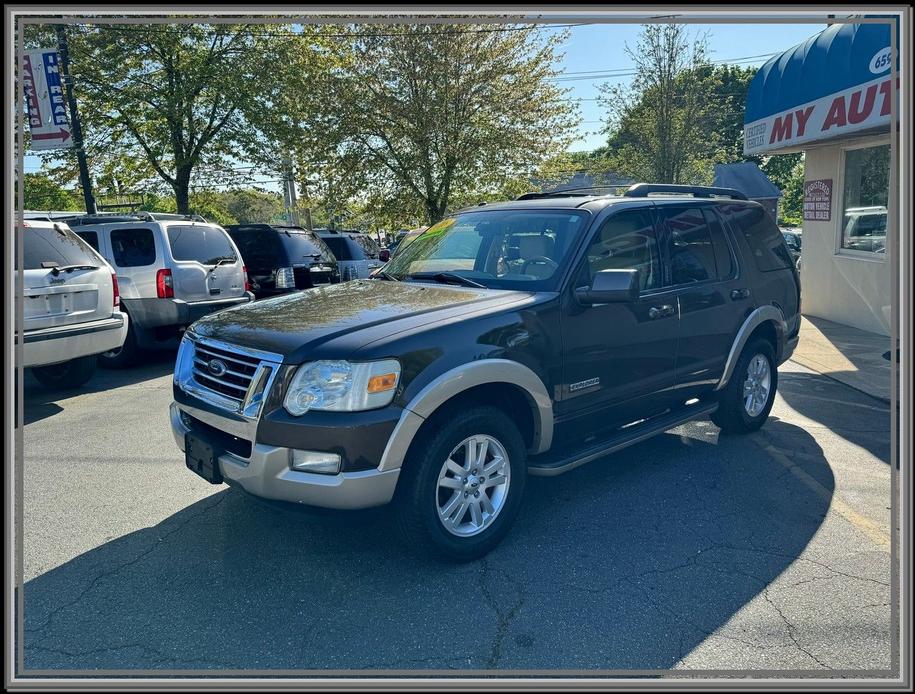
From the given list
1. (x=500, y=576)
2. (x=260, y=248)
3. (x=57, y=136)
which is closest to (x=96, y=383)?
(x=260, y=248)

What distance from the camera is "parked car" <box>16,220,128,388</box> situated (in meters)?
6.29

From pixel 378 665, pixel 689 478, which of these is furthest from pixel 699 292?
pixel 378 665

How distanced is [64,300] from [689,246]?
18.8ft

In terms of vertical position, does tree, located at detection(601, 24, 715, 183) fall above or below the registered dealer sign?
above

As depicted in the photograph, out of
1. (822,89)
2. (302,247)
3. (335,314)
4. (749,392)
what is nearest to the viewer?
(335,314)

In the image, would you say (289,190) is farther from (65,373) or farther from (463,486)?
(463,486)

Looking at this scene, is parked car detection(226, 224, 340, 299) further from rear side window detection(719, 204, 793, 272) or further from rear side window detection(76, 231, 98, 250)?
rear side window detection(719, 204, 793, 272)

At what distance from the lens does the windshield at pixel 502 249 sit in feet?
13.8

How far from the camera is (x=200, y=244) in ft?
29.8

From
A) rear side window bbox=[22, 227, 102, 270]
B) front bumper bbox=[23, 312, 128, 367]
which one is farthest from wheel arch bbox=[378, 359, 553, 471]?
rear side window bbox=[22, 227, 102, 270]

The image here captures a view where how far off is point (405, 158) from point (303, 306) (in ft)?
56.1

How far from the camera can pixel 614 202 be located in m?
4.48

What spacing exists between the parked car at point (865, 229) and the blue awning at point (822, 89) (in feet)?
5.35

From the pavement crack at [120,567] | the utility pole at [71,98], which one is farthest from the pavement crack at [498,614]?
the utility pole at [71,98]
